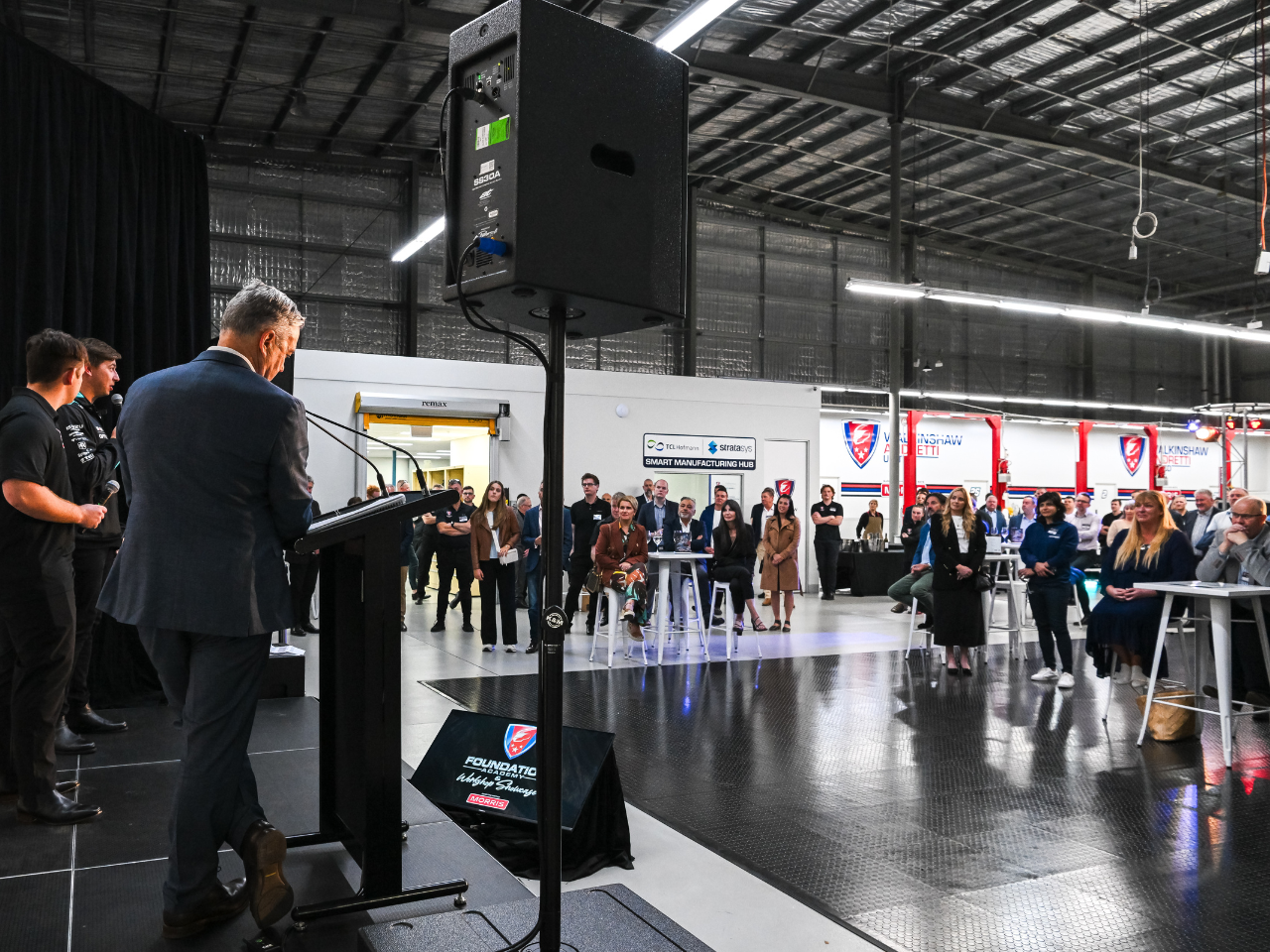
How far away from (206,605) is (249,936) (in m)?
0.72

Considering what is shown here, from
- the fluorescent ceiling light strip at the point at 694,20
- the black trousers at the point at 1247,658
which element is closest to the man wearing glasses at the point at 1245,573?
the black trousers at the point at 1247,658

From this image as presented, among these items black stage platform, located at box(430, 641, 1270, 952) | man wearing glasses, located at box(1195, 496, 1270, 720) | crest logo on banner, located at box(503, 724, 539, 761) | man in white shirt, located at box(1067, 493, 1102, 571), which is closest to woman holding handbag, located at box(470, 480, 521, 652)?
black stage platform, located at box(430, 641, 1270, 952)

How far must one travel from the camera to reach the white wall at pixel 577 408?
11.5 meters

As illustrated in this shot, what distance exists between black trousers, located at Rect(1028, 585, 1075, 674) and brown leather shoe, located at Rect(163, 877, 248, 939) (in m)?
5.84

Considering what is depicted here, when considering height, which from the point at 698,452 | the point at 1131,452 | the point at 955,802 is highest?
the point at 1131,452

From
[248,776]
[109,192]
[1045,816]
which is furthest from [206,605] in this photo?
[109,192]

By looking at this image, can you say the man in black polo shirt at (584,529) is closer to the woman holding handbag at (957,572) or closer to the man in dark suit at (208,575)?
the woman holding handbag at (957,572)

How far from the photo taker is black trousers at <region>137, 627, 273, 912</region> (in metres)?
2.02

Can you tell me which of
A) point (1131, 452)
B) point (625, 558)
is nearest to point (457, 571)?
point (625, 558)

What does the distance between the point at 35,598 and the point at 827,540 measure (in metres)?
11.0

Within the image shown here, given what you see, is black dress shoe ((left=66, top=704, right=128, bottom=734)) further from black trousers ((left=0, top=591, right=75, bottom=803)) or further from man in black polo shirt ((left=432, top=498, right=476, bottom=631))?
man in black polo shirt ((left=432, top=498, right=476, bottom=631))

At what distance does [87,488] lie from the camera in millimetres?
3488

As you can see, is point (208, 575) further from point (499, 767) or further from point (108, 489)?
point (108, 489)

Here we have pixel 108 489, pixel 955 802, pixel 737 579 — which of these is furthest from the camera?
pixel 737 579
